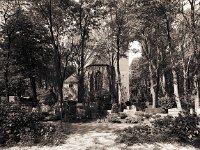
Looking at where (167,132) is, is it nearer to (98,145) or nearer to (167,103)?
(98,145)

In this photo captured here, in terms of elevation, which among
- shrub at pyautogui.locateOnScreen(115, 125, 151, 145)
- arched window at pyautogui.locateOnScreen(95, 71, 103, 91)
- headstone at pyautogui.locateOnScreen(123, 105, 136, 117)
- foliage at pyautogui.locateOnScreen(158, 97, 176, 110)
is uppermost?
arched window at pyautogui.locateOnScreen(95, 71, 103, 91)

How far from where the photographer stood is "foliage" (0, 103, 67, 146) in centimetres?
1482

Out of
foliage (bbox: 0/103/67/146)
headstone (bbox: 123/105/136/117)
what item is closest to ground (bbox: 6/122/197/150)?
foliage (bbox: 0/103/67/146)

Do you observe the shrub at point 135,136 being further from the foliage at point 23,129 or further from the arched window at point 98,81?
the arched window at point 98,81

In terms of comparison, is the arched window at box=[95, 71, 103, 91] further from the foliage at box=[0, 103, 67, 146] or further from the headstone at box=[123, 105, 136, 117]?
the foliage at box=[0, 103, 67, 146]

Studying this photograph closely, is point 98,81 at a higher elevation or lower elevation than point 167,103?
higher

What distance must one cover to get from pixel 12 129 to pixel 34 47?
69.2ft

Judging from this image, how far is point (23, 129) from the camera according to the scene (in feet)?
51.3

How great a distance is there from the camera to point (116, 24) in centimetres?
3133

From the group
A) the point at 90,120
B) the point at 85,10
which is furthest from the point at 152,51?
the point at 90,120

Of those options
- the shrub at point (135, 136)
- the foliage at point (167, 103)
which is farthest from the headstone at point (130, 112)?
the shrub at point (135, 136)

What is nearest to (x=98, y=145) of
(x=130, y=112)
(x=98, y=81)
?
(x=130, y=112)

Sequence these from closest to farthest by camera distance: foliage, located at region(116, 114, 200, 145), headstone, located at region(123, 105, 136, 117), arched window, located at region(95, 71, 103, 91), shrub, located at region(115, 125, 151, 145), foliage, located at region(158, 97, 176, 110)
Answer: shrub, located at region(115, 125, 151, 145), foliage, located at region(116, 114, 200, 145), headstone, located at region(123, 105, 136, 117), foliage, located at region(158, 97, 176, 110), arched window, located at region(95, 71, 103, 91)

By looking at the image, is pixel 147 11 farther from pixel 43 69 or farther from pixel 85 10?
pixel 43 69
